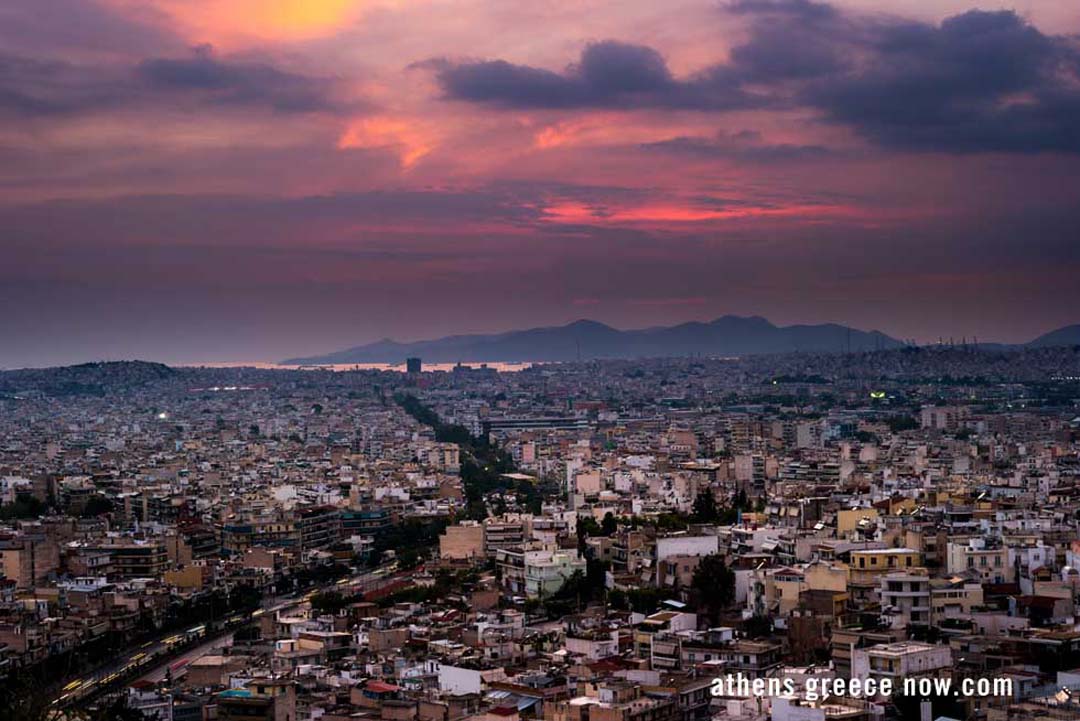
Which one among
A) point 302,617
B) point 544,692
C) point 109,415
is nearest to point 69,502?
point 302,617

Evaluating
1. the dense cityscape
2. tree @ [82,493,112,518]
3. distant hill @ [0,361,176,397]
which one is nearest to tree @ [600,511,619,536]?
the dense cityscape

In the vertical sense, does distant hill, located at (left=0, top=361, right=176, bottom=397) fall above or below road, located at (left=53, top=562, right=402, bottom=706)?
above

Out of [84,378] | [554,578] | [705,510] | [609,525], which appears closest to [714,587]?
[554,578]

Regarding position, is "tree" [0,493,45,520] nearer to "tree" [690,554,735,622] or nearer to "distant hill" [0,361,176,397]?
"tree" [690,554,735,622]

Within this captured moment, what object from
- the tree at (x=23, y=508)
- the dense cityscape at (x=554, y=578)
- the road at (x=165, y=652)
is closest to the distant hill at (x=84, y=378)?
the dense cityscape at (x=554, y=578)

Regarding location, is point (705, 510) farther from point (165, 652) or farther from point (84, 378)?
point (84, 378)

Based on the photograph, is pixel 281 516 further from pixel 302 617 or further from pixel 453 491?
pixel 302 617
